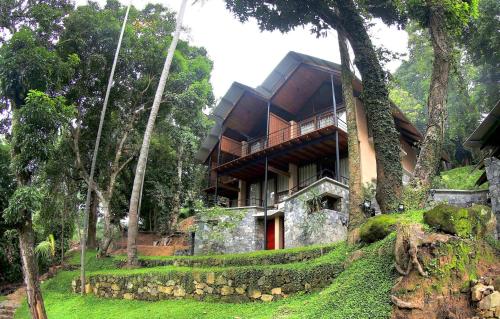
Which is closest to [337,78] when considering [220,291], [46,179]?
[220,291]

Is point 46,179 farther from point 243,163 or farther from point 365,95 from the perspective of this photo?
point 365,95

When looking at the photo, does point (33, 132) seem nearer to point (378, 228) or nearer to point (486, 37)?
point (378, 228)

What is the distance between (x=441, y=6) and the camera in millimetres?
10094

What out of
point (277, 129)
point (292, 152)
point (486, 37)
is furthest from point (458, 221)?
point (486, 37)

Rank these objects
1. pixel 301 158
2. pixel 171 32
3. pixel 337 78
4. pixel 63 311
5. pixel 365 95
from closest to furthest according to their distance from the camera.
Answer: pixel 365 95 → pixel 63 311 → pixel 337 78 → pixel 301 158 → pixel 171 32

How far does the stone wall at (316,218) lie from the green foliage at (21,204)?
9.01 m

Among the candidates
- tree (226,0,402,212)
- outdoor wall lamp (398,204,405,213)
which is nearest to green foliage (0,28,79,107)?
tree (226,0,402,212)

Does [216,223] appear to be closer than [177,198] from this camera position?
Yes

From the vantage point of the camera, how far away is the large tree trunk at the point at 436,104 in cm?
930

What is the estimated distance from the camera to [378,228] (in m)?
8.27

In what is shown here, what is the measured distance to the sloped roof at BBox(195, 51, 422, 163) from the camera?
723 inches

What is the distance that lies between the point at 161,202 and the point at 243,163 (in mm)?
6847

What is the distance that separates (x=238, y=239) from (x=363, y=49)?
10.5m

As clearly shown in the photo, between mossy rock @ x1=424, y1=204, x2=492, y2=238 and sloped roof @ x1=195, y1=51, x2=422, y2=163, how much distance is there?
401 inches
